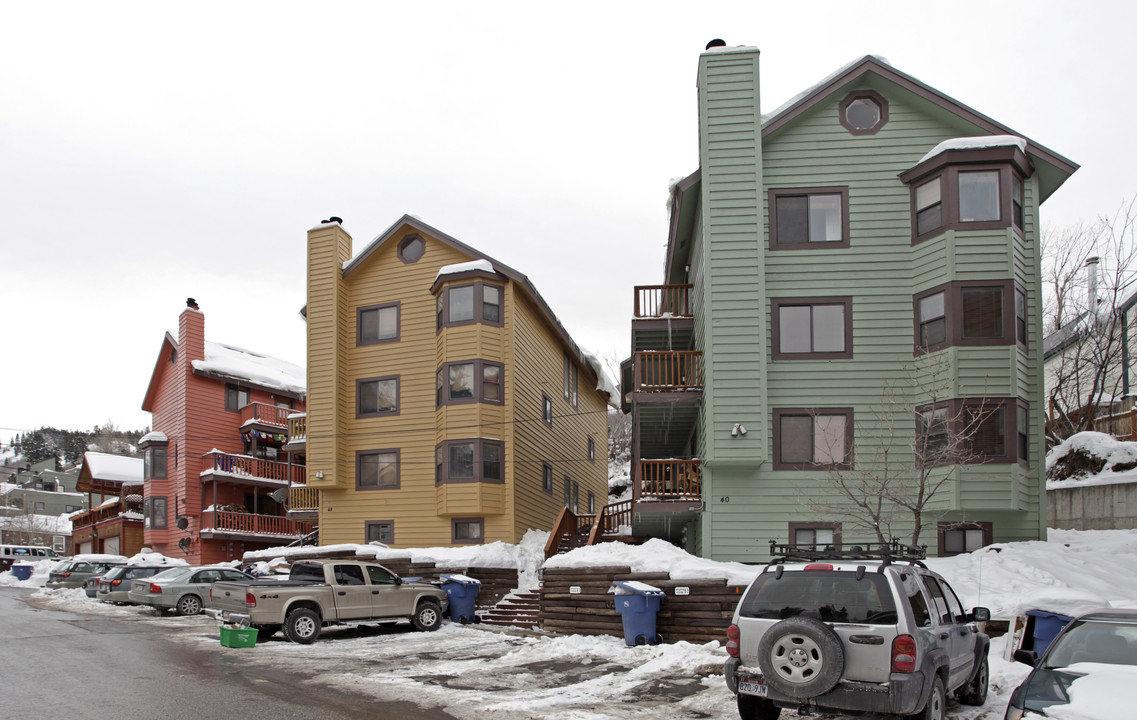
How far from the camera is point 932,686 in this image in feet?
26.6

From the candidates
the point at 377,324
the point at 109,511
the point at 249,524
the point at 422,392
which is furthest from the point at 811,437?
the point at 109,511

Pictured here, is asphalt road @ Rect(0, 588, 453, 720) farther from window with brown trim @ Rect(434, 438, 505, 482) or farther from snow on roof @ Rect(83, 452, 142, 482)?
snow on roof @ Rect(83, 452, 142, 482)

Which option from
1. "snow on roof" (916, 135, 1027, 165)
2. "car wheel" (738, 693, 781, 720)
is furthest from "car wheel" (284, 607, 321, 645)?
"snow on roof" (916, 135, 1027, 165)

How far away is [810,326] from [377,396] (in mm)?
14283

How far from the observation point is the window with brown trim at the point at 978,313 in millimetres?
19422

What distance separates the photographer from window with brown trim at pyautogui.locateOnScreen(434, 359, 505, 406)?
2667cm

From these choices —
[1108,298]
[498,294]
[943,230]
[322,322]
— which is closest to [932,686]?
[943,230]

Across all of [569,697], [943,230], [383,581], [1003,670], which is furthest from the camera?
[943,230]

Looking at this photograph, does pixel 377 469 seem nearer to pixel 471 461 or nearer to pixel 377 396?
Answer: pixel 377 396

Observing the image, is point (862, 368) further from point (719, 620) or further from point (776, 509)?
point (719, 620)

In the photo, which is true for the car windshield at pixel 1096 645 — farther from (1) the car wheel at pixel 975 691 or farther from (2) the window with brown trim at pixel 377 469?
(2) the window with brown trim at pixel 377 469

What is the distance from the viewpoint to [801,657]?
26.4 ft

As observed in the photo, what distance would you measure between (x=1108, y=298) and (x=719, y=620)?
26.2 m

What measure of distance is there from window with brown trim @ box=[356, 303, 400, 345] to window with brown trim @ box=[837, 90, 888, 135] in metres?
14.8
